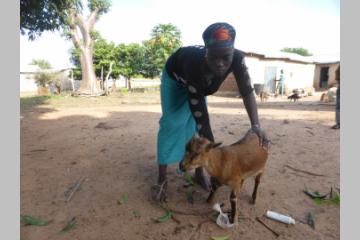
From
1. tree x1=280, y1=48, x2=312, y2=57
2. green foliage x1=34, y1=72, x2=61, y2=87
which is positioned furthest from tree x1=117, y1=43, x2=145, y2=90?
tree x1=280, y1=48, x2=312, y2=57

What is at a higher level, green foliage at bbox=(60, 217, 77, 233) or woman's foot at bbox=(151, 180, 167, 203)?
woman's foot at bbox=(151, 180, 167, 203)

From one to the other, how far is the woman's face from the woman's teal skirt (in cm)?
73

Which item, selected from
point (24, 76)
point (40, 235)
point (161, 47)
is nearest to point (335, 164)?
point (40, 235)

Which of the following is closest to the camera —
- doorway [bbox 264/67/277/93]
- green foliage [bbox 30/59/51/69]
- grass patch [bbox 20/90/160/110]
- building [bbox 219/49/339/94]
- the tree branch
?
grass patch [bbox 20/90/160/110]

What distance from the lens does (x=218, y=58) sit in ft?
7.61

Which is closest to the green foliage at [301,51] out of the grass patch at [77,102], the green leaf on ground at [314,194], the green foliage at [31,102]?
the grass patch at [77,102]

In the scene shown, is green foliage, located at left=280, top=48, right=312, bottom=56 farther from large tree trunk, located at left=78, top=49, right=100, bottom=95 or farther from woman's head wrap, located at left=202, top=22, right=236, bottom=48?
woman's head wrap, located at left=202, top=22, right=236, bottom=48

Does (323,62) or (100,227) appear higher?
(323,62)

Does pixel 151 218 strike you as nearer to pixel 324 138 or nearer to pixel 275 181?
pixel 275 181

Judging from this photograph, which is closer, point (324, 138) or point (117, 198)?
point (117, 198)

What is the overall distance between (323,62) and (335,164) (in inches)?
893

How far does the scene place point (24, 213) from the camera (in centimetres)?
289

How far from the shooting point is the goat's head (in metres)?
2.49

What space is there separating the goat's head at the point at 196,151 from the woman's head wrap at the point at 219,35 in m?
0.82
